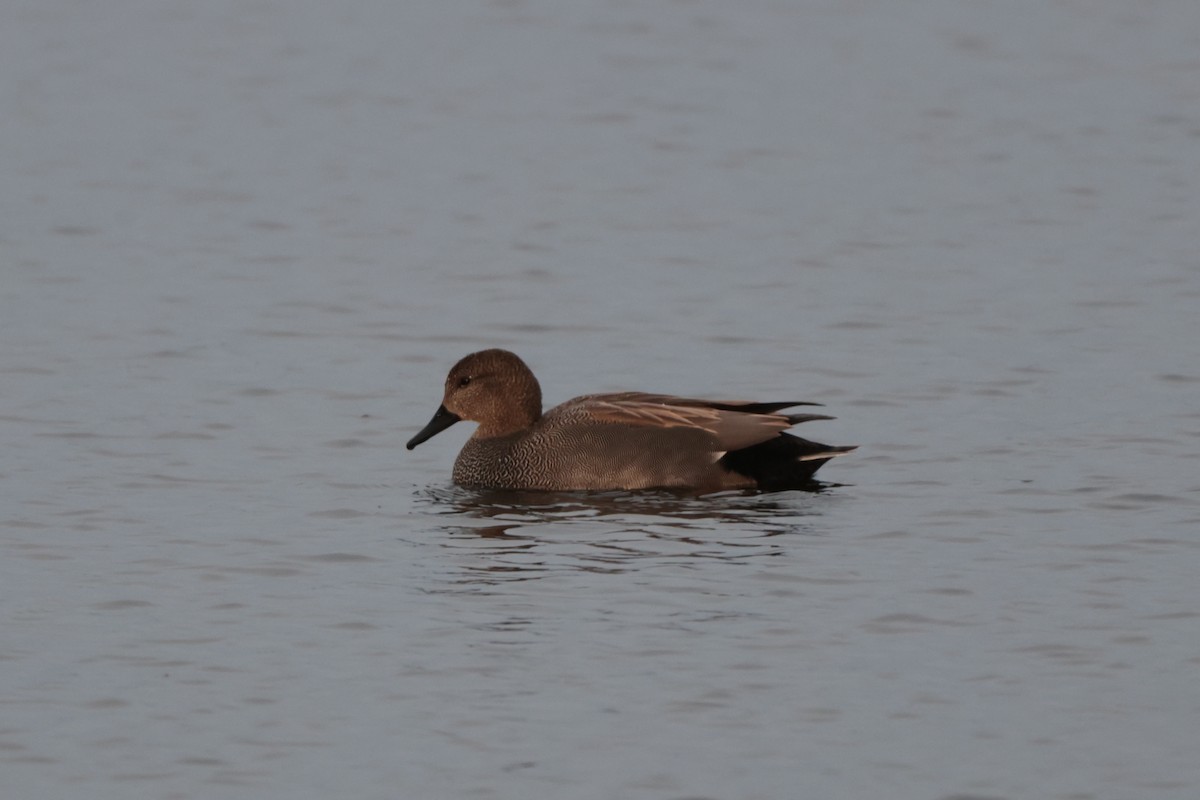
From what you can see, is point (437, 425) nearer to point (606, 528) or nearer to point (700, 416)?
point (700, 416)

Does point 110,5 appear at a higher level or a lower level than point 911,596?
higher

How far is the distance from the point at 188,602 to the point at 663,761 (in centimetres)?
268

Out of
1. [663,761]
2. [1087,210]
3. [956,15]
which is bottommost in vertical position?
[663,761]

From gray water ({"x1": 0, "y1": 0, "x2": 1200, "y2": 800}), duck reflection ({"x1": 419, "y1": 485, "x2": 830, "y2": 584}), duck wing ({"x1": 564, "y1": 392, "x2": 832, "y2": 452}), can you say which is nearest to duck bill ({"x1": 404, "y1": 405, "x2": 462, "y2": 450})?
gray water ({"x1": 0, "y1": 0, "x2": 1200, "y2": 800})

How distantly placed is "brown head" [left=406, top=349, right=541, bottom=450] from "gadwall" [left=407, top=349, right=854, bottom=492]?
175 mm

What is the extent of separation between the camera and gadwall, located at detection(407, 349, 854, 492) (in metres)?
11.8

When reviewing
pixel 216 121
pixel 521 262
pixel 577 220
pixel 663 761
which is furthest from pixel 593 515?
pixel 216 121

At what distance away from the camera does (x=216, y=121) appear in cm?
2184

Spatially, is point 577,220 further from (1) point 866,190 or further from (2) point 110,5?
(2) point 110,5

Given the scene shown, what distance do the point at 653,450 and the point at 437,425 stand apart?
4.15 ft

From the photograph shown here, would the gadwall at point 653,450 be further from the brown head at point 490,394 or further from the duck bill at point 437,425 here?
the brown head at point 490,394

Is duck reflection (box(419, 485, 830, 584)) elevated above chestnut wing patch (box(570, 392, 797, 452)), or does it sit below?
below

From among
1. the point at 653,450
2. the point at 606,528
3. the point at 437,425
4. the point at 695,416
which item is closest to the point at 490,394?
the point at 437,425

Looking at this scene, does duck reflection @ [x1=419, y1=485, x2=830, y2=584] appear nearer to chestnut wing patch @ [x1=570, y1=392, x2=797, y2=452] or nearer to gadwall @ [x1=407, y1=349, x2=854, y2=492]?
gadwall @ [x1=407, y1=349, x2=854, y2=492]
